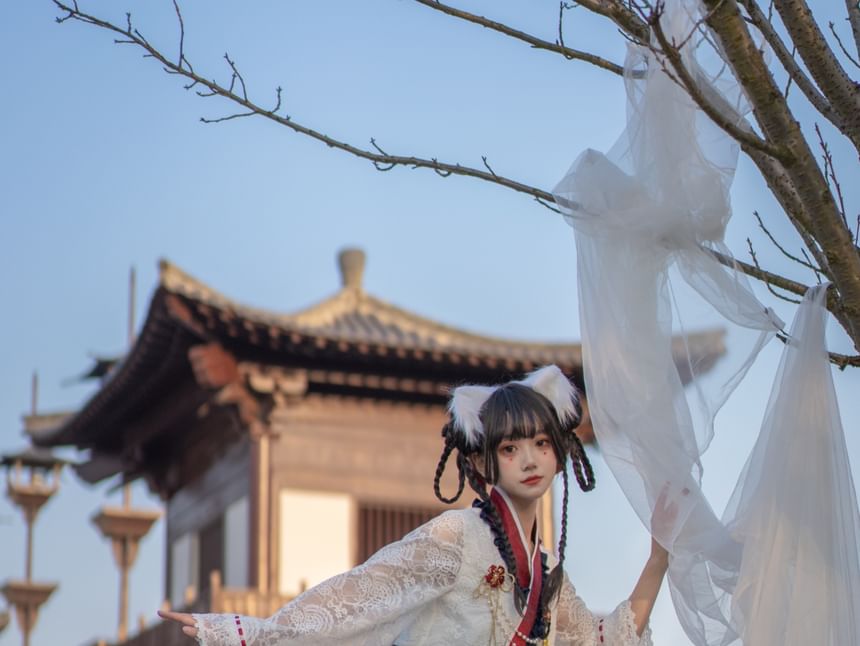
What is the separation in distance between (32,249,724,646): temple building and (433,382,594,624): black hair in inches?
414

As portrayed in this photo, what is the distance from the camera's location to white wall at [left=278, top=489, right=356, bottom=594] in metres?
15.0

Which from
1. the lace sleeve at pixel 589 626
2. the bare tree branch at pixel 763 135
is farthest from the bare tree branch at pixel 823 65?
the lace sleeve at pixel 589 626

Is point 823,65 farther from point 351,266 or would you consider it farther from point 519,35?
point 351,266

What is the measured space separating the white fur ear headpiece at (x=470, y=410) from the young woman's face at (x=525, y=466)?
0.07 m

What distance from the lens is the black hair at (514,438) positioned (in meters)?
3.90

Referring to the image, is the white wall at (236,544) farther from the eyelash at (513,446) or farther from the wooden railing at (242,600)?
the eyelash at (513,446)

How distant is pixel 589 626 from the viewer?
403 centimetres

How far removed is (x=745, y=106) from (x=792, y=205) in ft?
0.86

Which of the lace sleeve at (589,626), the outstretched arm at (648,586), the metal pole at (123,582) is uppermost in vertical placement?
the outstretched arm at (648,586)

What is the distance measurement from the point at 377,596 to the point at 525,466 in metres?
0.48

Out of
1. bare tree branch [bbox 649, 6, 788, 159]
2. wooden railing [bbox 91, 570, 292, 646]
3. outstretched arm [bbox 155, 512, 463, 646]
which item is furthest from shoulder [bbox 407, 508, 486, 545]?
wooden railing [bbox 91, 570, 292, 646]

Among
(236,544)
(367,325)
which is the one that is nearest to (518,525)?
(236,544)

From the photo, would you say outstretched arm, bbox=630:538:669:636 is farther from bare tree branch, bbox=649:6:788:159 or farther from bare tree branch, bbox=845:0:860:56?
bare tree branch, bbox=845:0:860:56

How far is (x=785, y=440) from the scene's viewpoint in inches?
142
